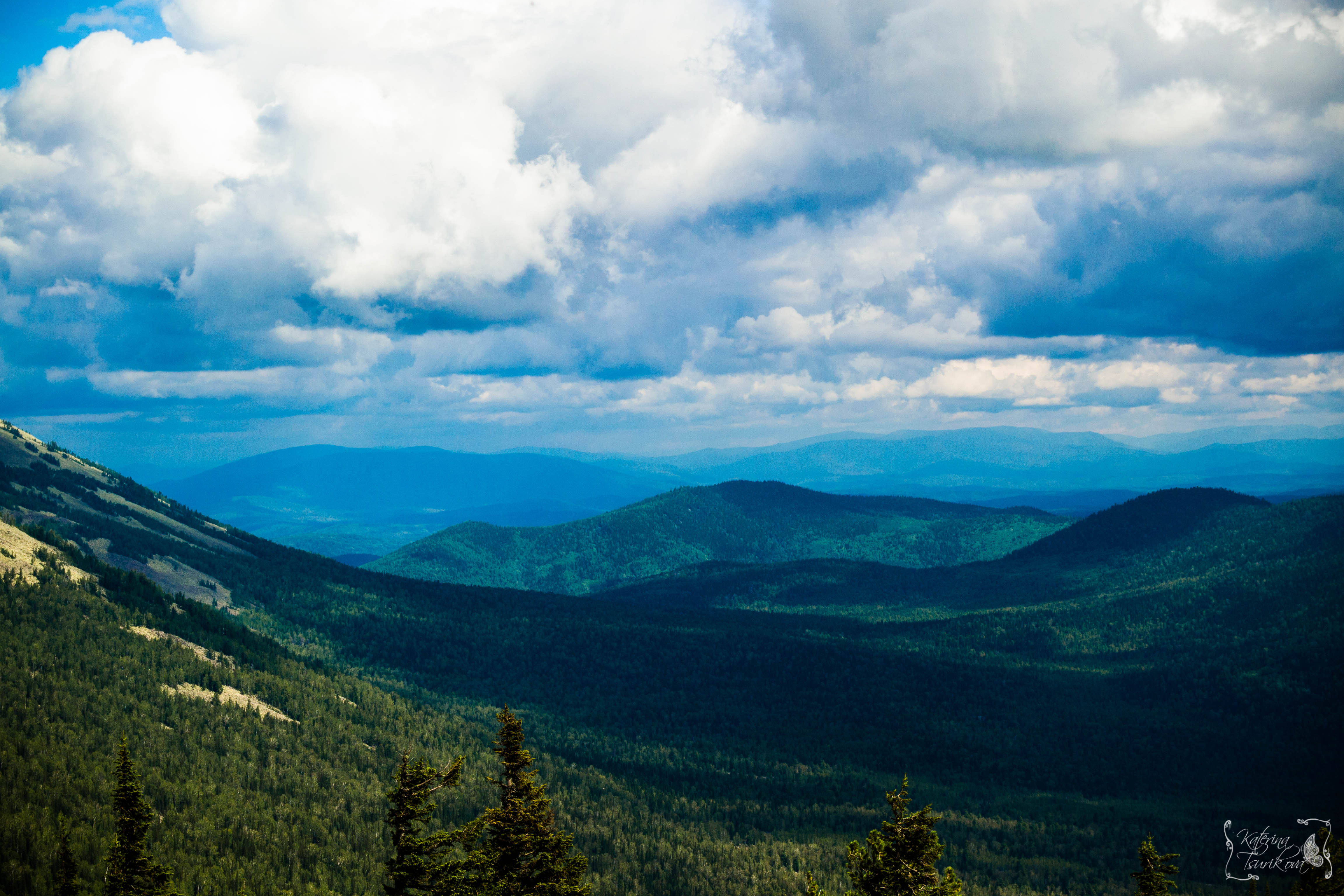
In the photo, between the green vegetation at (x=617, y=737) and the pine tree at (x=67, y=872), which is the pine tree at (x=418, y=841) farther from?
the green vegetation at (x=617, y=737)

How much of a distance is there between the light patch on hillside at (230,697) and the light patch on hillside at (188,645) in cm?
731

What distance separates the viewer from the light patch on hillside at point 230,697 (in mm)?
98438

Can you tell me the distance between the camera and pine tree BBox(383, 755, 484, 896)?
1227 inches

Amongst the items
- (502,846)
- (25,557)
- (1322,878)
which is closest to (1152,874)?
(1322,878)

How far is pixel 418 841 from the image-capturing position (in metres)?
31.4

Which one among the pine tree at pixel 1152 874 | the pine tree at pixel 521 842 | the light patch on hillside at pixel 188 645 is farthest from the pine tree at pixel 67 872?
the light patch on hillside at pixel 188 645

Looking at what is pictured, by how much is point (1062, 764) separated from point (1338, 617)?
88693mm

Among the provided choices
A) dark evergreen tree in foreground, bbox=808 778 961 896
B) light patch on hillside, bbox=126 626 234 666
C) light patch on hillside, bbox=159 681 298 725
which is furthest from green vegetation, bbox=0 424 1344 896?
dark evergreen tree in foreground, bbox=808 778 961 896

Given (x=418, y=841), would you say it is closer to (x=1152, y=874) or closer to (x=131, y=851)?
(x=131, y=851)

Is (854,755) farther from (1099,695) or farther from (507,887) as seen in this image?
(507,887)

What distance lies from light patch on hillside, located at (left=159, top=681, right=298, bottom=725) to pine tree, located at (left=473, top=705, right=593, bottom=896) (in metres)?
83.2

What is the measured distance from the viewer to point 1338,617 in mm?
183375

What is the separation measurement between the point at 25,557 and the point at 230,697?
142ft

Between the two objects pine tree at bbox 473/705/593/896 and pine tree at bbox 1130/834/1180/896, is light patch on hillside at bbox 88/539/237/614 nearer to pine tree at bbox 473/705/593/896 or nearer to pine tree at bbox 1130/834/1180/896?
pine tree at bbox 473/705/593/896
